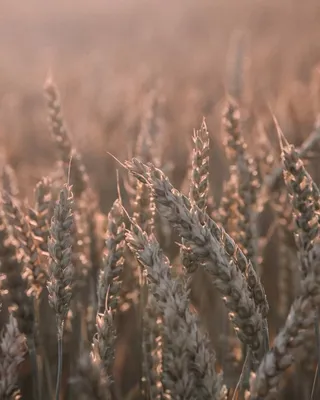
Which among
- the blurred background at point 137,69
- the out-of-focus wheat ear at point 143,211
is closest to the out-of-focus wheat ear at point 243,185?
the blurred background at point 137,69

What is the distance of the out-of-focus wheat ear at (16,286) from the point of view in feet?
3.53

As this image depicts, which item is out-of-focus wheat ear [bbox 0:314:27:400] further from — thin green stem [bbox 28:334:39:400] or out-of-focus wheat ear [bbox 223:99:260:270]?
out-of-focus wheat ear [bbox 223:99:260:270]

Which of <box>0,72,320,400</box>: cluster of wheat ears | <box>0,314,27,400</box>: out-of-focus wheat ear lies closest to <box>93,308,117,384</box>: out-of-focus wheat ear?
<box>0,72,320,400</box>: cluster of wheat ears

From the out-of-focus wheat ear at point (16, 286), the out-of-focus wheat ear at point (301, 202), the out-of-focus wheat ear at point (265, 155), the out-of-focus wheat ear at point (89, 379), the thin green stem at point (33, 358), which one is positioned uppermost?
the out-of-focus wheat ear at point (265, 155)

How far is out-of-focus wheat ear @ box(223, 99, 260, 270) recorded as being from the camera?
1.22 meters

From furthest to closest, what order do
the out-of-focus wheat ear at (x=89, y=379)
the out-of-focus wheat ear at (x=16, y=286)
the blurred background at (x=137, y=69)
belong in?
the blurred background at (x=137, y=69) → the out-of-focus wheat ear at (x=16, y=286) → the out-of-focus wheat ear at (x=89, y=379)

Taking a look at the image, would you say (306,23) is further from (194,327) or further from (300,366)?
(194,327)

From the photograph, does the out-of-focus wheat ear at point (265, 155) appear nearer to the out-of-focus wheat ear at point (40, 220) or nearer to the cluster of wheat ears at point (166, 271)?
the cluster of wheat ears at point (166, 271)

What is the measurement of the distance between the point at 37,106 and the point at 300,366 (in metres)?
4.27

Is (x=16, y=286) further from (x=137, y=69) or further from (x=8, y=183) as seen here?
(x=137, y=69)

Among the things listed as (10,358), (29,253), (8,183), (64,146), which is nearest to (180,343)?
(10,358)

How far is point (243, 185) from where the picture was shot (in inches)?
49.9

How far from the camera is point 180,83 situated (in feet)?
16.7

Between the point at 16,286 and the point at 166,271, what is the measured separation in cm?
44
